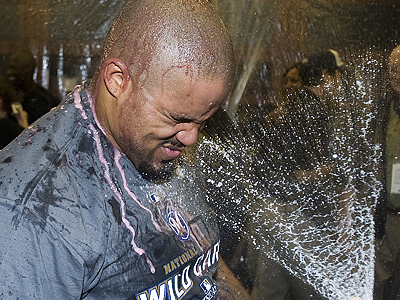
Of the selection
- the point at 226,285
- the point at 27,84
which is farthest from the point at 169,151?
the point at 27,84

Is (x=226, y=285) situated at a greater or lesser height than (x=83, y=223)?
lesser

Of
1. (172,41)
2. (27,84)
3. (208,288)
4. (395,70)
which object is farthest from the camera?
(395,70)

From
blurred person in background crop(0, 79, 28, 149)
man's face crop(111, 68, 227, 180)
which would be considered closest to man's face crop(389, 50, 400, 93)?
man's face crop(111, 68, 227, 180)

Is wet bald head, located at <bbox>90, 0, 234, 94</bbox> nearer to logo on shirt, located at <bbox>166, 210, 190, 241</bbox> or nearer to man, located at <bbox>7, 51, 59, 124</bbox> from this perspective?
logo on shirt, located at <bbox>166, 210, 190, 241</bbox>

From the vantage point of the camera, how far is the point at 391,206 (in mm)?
1911

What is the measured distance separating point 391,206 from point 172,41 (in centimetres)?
162

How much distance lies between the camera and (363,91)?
1.84 meters

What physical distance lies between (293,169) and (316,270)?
46 cm

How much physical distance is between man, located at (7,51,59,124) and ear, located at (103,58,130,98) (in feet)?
2.76

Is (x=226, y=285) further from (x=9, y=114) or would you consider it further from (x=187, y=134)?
(x=9, y=114)

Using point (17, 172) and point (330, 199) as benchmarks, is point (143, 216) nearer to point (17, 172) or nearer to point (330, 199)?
point (17, 172)

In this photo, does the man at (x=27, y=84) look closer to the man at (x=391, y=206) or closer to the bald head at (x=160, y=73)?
the bald head at (x=160, y=73)

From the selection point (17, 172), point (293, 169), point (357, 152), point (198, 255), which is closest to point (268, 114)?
point (293, 169)

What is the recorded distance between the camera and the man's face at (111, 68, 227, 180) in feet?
2.53
